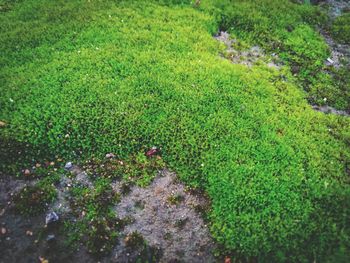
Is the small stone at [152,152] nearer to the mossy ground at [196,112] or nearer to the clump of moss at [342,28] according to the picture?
the mossy ground at [196,112]

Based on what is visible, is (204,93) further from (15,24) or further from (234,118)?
(15,24)

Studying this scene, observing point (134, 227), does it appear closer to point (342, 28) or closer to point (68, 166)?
point (68, 166)

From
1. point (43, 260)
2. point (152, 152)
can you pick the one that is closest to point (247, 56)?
point (152, 152)

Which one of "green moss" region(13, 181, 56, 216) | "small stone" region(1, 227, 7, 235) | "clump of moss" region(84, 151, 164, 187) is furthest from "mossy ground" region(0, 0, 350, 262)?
"small stone" region(1, 227, 7, 235)

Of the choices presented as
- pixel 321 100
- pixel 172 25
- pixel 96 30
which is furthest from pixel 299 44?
pixel 96 30

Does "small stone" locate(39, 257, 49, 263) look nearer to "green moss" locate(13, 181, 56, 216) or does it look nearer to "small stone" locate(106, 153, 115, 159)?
"green moss" locate(13, 181, 56, 216)
